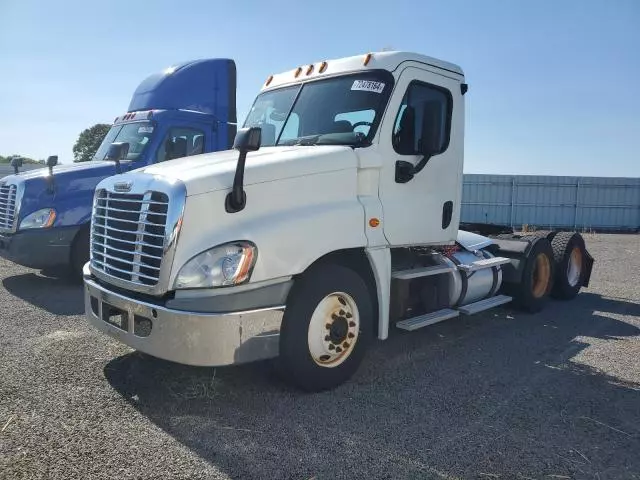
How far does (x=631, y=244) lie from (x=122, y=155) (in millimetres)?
17095

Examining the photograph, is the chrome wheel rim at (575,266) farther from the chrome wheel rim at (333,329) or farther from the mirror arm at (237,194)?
the mirror arm at (237,194)

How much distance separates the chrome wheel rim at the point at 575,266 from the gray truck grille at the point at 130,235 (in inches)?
280

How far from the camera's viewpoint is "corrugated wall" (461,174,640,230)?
25750 mm

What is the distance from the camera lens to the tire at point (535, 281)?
286 inches

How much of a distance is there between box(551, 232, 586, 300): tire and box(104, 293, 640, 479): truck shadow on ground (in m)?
2.83

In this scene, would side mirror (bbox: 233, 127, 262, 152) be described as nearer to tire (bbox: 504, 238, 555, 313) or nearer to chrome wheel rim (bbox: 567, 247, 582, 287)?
tire (bbox: 504, 238, 555, 313)

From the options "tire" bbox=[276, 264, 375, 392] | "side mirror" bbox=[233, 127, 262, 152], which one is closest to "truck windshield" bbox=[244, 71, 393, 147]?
"side mirror" bbox=[233, 127, 262, 152]

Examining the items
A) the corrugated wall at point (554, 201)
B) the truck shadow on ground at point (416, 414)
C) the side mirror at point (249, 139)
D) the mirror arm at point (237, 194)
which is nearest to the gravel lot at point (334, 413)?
the truck shadow on ground at point (416, 414)

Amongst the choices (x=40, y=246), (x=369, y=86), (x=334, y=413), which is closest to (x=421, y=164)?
(x=369, y=86)

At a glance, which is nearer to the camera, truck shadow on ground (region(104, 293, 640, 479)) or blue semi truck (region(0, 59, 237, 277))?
truck shadow on ground (region(104, 293, 640, 479))

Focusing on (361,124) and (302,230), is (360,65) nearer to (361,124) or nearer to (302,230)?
(361,124)

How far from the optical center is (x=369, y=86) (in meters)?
4.84

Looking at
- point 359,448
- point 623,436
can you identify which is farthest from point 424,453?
point 623,436

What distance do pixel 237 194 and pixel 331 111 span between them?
1688mm
